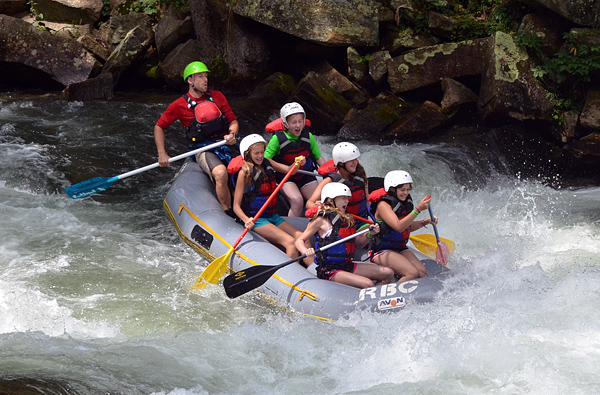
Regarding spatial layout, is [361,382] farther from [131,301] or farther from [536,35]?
[536,35]

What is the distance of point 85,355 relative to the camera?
4148 mm

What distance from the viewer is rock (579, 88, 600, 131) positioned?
8.26 metres

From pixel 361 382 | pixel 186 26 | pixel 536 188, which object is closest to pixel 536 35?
pixel 536 188

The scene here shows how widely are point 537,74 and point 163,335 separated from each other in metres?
6.18

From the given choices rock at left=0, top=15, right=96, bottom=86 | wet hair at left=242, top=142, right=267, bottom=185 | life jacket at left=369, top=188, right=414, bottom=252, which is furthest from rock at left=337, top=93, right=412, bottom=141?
rock at left=0, top=15, right=96, bottom=86

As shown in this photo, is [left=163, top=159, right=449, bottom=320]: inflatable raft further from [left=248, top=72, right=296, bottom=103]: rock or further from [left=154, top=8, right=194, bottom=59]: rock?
[left=154, top=8, right=194, bottom=59]: rock

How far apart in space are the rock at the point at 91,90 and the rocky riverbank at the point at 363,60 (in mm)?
16

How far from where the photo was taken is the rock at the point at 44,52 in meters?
10.5

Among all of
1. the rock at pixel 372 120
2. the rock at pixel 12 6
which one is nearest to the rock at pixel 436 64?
the rock at pixel 372 120

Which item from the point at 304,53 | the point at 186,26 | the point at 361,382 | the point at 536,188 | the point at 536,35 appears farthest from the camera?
the point at 186,26

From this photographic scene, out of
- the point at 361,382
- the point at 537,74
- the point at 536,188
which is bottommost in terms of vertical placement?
the point at 536,188

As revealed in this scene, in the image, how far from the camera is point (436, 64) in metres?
9.16

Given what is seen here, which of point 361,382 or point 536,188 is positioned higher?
point 361,382

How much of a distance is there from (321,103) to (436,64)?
1.72 meters
